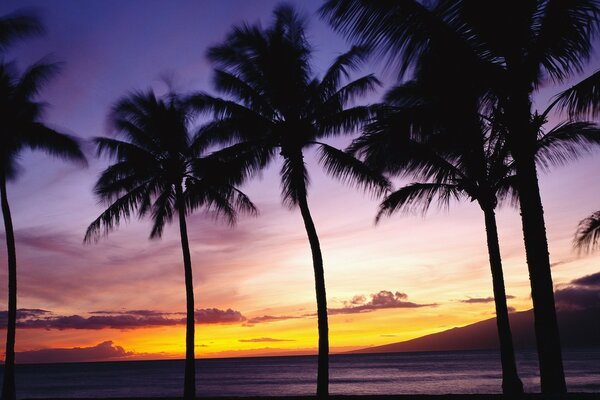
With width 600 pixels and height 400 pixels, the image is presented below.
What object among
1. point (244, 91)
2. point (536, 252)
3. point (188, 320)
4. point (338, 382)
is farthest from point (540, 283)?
point (338, 382)

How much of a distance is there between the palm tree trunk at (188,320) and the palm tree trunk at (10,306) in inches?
207

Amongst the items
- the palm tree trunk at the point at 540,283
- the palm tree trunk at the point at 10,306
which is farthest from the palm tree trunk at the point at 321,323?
the palm tree trunk at the point at 10,306

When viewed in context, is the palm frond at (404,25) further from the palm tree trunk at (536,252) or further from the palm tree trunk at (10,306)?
the palm tree trunk at (10,306)

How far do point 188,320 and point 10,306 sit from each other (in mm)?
5592

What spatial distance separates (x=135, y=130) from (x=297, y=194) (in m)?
6.92

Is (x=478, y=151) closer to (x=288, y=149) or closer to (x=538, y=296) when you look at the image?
(x=288, y=149)

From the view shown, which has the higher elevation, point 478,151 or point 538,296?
point 478,151

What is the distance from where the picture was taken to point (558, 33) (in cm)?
925

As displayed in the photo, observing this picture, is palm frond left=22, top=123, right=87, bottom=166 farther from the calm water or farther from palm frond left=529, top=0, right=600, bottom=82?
the calm water

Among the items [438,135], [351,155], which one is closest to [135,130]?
[351,155]

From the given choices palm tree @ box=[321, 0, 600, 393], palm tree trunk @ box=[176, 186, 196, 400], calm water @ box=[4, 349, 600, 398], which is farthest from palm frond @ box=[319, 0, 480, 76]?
calm water @ box=[4, 349, 600, 398]

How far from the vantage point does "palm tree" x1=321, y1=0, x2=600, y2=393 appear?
8.63 m

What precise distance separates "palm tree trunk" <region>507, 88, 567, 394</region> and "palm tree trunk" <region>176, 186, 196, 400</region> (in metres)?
12.2

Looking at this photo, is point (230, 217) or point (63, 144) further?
point (230, 217)
